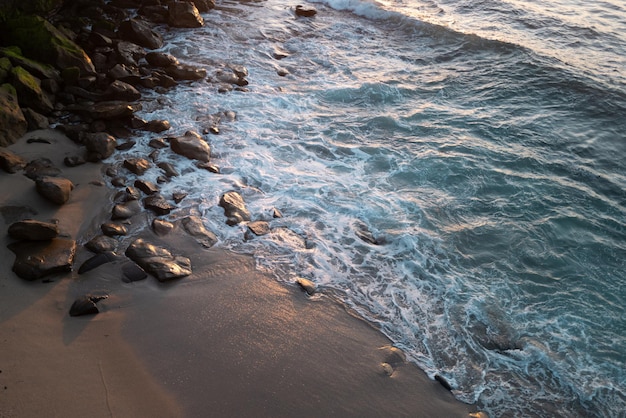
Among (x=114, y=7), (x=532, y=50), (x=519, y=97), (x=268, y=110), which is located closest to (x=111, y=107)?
(x=268, y=110)

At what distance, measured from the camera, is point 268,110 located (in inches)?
358

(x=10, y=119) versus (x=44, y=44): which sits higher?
(x=44, y=44)

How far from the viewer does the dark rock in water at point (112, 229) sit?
568 centimetres

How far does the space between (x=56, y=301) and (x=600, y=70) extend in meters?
12.1

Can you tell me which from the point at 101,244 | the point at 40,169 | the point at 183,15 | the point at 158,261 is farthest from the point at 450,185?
the point at 183,15

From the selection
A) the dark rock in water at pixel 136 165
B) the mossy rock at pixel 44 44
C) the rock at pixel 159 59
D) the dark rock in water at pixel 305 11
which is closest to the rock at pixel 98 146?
the dark rock in water at pixel 136 165

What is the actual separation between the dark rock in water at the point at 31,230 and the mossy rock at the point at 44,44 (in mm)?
4434

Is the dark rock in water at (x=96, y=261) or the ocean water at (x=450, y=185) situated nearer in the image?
the ocean water at (x=450, y=185)

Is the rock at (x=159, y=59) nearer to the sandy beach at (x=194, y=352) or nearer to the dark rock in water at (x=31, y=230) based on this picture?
the sandy beach at (x=194, y=352)

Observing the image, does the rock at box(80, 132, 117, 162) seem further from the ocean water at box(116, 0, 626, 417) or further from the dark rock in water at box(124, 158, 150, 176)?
the dark rock in water at box(124, 158, 150, 176)

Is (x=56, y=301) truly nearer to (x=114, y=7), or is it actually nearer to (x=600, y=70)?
(x=114, y=7)

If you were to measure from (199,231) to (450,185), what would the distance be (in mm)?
3930

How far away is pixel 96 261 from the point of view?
5.22 meters

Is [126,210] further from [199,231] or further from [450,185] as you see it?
[450,185]
